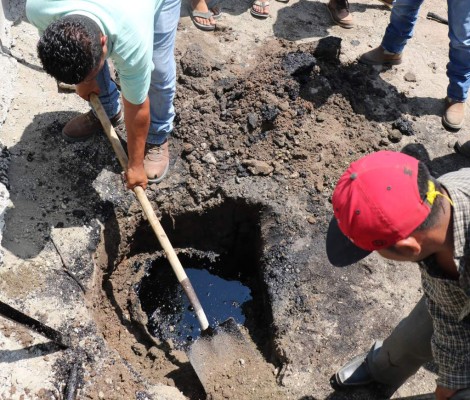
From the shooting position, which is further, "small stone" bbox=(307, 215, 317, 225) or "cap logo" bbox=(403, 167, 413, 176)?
"small stone" bbox=(307, 215, 317, 225)

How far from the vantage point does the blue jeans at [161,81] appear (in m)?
3.51

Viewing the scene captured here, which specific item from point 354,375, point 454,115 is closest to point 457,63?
point 454,115

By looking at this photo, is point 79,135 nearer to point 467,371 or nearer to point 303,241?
point 303,241

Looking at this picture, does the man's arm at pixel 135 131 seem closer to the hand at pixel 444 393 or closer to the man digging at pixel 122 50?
the man digging at pixel 122 50

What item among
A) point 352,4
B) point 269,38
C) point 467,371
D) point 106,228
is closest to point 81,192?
point 106,228

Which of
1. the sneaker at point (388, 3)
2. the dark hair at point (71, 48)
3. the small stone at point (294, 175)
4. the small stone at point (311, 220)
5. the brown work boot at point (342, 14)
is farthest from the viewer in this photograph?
the sneaker at point (388, 3)

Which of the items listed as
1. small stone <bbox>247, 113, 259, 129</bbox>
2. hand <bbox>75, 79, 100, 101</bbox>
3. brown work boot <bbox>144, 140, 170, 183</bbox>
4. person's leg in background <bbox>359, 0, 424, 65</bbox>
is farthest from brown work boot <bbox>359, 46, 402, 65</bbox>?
hand <bbox>75, 79, 100, 101</bbox>

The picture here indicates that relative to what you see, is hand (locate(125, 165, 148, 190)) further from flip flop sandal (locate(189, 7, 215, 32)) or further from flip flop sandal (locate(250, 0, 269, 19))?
flip flop sandal (locate(250, 0, 269, 19))

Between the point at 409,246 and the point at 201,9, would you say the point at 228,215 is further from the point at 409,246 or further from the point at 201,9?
the point at 409,246

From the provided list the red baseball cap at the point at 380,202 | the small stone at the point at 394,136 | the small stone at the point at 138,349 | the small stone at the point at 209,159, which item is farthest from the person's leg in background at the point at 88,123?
the red baseball cap at the point at 380,202

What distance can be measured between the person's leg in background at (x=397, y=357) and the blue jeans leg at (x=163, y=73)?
2177mm

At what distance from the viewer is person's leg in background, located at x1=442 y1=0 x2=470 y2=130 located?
4402 millimetres

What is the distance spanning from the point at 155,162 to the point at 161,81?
0.70 meters

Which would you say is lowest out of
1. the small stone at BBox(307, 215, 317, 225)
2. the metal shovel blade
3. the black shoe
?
the metal shovel blade
